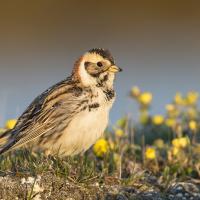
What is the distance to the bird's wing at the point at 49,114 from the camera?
9.09 metres

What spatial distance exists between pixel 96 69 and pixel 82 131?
2.59 feet

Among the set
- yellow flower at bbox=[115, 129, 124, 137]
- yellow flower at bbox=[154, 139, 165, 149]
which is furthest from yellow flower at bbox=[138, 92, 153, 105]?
yellow flower at bbox=[115, 129, 124, 137]

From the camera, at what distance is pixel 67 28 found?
2397 centimetres

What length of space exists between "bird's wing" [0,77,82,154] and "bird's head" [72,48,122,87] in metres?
0.16

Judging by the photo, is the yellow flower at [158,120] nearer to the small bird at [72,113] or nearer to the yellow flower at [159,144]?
the yellow flower at [159,144]

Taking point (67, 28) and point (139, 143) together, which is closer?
point (139, 143)

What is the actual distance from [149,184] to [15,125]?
1461 mm

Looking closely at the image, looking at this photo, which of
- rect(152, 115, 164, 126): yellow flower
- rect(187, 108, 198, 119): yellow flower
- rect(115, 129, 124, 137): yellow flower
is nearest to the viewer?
rect(115, 129, 124, 137): yellow flower

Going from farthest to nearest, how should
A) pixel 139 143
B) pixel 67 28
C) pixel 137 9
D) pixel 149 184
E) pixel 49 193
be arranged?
1. pixel 137 9
2. pixel 67 28
3. pixel 139 143
4. pixel 149 184
5. pixel 49 193

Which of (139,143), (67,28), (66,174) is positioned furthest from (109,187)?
(67,28)

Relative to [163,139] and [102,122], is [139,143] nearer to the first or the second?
[163,139]

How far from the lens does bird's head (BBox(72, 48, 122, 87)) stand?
9.36m

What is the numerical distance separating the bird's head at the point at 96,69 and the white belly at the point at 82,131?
1.38 ft

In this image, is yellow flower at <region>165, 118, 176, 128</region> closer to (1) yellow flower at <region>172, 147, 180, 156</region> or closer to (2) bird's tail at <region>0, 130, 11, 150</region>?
(1) yellow flower at <region>172, 147, 180, 156</region>
